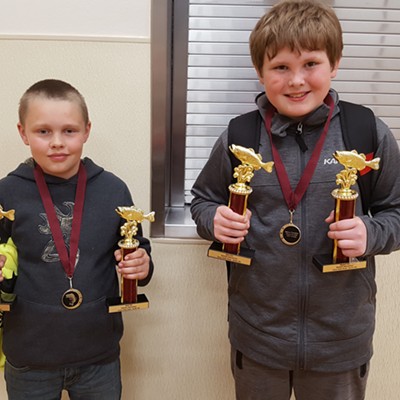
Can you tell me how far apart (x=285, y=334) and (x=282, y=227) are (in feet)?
0.84

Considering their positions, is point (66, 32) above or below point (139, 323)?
above

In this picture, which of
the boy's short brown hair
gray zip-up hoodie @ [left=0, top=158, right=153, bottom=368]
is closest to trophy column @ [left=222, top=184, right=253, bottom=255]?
gray zip-up hoodie @ [left=0, top=158, right=153, bottom=368]

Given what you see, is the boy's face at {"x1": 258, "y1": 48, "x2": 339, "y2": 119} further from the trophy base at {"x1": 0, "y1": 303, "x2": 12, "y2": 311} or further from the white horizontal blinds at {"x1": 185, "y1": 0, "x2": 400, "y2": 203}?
the trophy base at {"x1": 0, "y1": 303, "x2": 12, "y2": 311}

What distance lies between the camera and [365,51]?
154 centimetres

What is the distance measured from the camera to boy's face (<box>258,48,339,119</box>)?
1.02m

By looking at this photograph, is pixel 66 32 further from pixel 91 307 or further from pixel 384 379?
pixel 384 379

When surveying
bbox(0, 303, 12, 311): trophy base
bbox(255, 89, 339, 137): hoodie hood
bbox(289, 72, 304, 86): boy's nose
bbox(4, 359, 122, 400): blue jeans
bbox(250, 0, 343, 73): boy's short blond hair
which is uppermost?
bbox(250, 0, 343, 73): boy's short blond hair

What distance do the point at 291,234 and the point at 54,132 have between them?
608mm

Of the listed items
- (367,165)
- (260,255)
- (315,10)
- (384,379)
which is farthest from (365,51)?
(384,379)

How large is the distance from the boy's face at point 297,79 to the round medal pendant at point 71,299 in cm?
66

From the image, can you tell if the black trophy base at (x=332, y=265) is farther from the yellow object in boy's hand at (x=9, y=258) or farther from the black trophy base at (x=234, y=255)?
the yellow object in boy's hand at (x=9, y=258)

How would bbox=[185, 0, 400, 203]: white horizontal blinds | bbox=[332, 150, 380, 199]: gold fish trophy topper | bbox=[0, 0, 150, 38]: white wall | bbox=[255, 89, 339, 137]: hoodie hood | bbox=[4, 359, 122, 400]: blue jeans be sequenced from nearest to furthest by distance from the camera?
1. bbox=[332, 150, 380, 199]: gold fish trophy topper
2. bbox=[255, 89, 339, 137]: hoodie hood
3. bbox=[4, 359, 122, 400]: blue jeans
4. bbox=[0, 0, 150, 38]: white wall
5. bbox=[185, 0, 400, 203]: white horizontal blinds

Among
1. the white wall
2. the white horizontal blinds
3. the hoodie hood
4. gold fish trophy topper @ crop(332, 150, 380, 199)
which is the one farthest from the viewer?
the white horizontal blinds

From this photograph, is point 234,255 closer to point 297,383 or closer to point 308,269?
point 308,269
